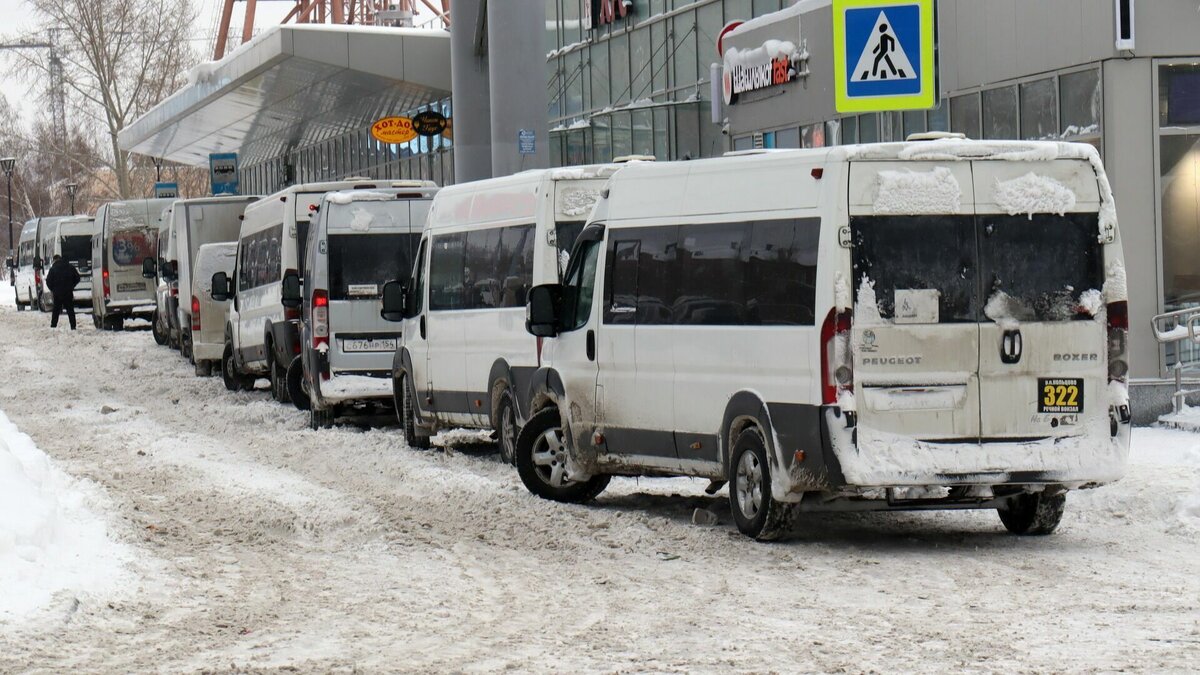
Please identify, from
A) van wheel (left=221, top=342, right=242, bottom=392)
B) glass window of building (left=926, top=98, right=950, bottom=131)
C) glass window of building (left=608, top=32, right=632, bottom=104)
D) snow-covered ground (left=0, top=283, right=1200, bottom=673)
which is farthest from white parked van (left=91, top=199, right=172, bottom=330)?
snow-covered ground (left=0, top=283, right=1200, bottom=673)

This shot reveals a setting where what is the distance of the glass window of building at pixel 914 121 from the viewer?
22.1 metres

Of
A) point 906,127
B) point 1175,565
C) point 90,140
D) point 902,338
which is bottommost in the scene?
point 1175,565

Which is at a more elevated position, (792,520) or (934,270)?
(934,270)

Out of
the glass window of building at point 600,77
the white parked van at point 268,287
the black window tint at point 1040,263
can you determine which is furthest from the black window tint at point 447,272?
the glass window of building at point 600,77

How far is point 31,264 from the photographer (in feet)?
199

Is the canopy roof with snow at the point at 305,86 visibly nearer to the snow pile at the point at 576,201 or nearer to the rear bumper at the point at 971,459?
the snow pile at the point at 576,201

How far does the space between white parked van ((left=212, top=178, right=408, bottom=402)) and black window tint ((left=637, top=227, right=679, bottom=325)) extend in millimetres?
8793

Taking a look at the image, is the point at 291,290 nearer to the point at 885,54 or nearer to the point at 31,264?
the point at 885,54

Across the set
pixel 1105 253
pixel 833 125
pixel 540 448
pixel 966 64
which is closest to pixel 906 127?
pixel 833 125

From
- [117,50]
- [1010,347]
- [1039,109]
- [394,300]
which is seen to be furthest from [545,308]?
[117,50]

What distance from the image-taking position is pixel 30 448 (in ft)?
46.0

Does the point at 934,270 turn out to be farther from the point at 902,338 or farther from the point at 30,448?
the point at 30,448

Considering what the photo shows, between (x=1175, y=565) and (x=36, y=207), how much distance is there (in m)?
129

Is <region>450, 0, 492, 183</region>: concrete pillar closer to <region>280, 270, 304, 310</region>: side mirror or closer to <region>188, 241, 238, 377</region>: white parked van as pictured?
<region>188, 241, 238, 377</region>: white parked van
